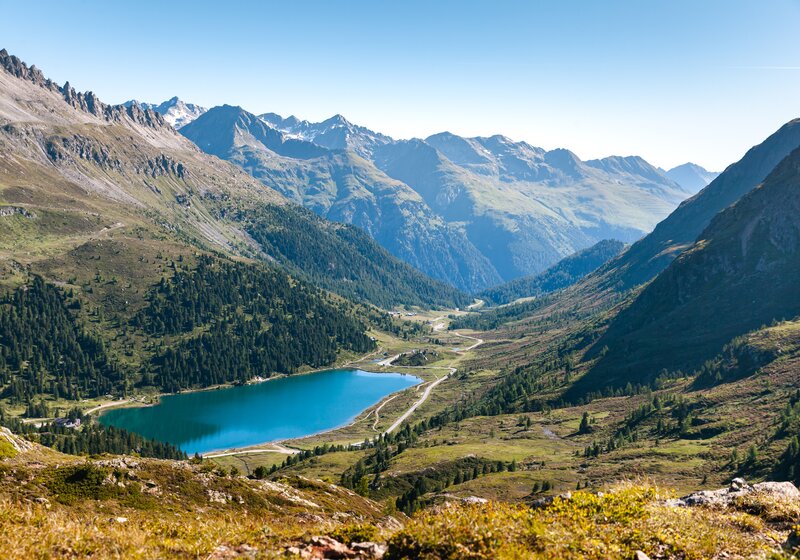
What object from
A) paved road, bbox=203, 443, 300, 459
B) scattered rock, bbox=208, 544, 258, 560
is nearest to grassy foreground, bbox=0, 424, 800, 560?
scattered rock, bbox=208, 544, 258, 560

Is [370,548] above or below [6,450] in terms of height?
above

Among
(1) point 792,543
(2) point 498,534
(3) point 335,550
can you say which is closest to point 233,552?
(3) point 335,550

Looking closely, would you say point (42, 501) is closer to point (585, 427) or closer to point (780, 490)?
point (780, 490)

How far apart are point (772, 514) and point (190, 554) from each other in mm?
23165

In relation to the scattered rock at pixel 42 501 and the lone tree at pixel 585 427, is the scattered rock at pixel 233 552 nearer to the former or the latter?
the scattered rock at pixel 42 501

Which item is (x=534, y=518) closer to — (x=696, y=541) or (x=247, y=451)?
(x=696, y=541)

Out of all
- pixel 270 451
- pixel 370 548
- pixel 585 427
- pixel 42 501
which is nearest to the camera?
pixel 370 548

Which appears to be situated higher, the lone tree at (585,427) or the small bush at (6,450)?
the small bush at (6,450)

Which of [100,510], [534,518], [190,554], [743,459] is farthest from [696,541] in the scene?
[743,459]

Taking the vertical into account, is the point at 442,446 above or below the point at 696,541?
below

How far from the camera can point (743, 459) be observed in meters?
109

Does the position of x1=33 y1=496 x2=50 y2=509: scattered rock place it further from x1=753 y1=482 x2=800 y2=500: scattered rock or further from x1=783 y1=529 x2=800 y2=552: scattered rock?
x1=753 y1=482 x2=800 y2=500: scattered rock

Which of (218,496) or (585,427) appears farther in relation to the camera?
(585,427)

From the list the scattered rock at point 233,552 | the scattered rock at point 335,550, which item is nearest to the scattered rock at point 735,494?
the scattered rock at point 335,550
